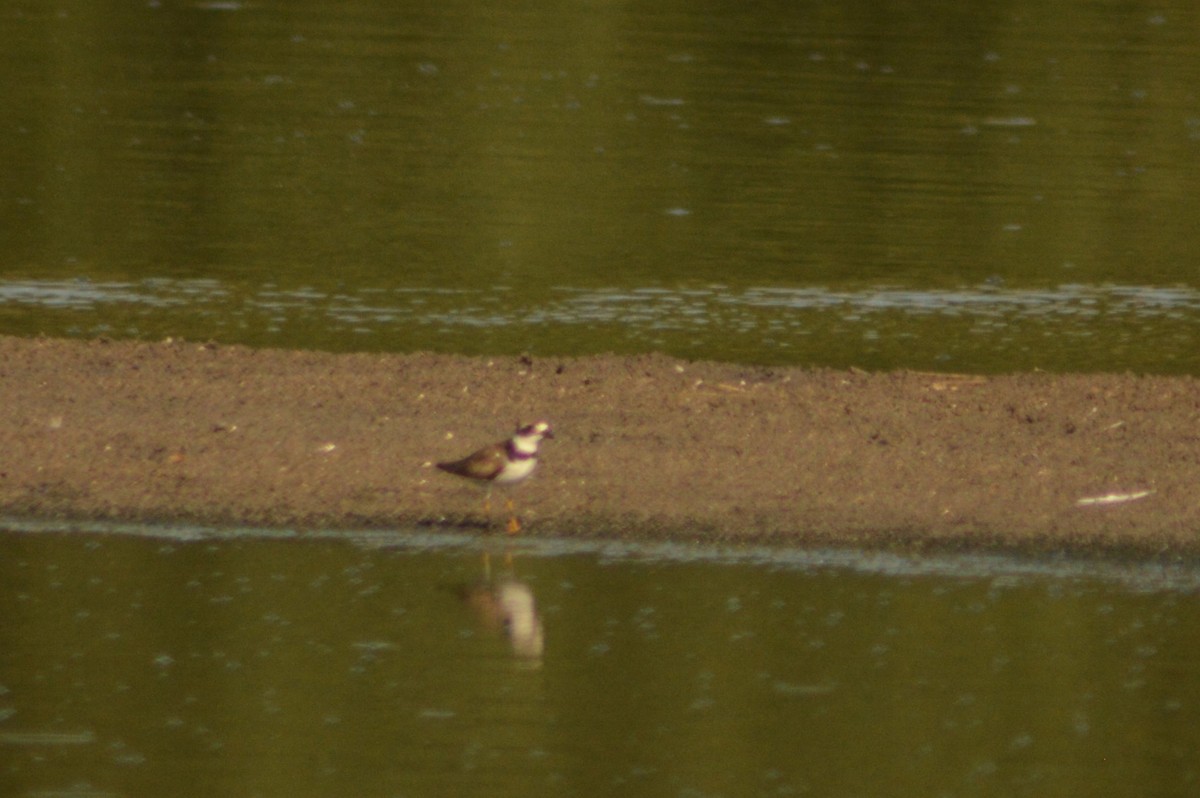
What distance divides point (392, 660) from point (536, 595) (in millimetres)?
869

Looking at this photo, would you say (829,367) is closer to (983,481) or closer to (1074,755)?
(983,481)

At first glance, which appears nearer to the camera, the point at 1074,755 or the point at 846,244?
the point at 1074,755

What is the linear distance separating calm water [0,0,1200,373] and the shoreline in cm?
114

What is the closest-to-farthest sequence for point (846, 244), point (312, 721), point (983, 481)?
point (312, 721)
point (983, 481)
point (846, 244)

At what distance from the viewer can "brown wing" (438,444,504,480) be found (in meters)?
9.24

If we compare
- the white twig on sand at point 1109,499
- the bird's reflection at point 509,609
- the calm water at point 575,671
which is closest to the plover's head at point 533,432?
the calm water at point 575,671

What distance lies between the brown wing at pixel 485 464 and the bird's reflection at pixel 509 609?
55 cm

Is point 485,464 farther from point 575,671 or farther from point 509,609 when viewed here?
point 575,671

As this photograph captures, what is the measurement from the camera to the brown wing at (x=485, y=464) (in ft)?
30.3

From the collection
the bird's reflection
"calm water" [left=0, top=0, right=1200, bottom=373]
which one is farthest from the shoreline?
"calm water" [left=0, top=0, right=1200, bottom=373]

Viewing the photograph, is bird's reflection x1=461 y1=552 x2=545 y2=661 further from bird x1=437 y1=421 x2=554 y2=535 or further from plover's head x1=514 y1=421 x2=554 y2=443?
plover's head x1=514 y1=421 x2=554 y2=443

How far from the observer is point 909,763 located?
6.86 metres

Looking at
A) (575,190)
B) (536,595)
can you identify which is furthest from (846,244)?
(536,595)

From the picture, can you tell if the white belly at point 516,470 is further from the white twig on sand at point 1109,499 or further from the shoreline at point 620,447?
the white twig on sand at point 1109,499
